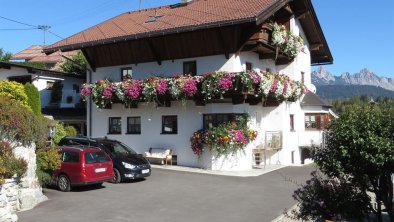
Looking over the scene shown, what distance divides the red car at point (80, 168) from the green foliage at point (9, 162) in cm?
320

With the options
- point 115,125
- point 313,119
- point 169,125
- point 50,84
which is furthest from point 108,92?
point 313,119

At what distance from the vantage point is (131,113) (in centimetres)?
2528

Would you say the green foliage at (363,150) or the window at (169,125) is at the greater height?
the window at (169,125)

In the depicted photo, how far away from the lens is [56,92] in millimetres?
30453

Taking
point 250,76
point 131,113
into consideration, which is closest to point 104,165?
point 250,76

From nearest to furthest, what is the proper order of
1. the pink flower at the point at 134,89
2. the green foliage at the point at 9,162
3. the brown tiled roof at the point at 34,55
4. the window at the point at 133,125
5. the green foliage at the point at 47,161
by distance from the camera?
the green foliage at the point at 9,162 < the green foliage at the point at 47,161 < the pink flower at the point at 134,89 < the window at the point at 133,125 < the brown tiled roof at the point at 34,55

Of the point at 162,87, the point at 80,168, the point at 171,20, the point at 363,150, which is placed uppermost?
the point at 171,20

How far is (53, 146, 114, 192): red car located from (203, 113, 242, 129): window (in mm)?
7302

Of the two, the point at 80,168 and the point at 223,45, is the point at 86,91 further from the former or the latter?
the point at 80,168

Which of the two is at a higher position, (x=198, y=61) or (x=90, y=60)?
(x=90, y=60)

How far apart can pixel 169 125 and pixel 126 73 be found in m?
4.24

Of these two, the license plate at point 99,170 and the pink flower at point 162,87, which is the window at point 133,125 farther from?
the license plate at point 99,170

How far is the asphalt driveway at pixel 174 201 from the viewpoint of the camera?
39.2 ft

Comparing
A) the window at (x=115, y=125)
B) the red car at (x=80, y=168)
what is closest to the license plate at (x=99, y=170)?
the red car at (x=80, y=168)
